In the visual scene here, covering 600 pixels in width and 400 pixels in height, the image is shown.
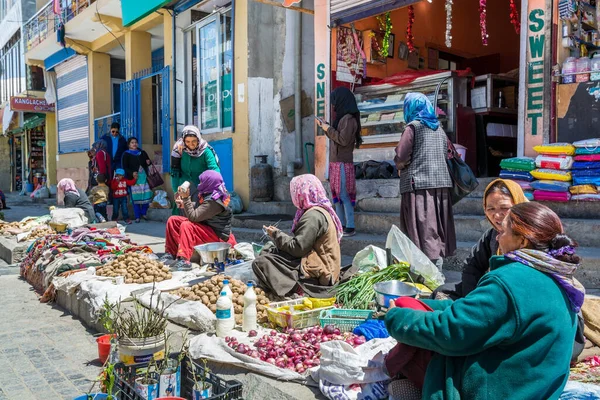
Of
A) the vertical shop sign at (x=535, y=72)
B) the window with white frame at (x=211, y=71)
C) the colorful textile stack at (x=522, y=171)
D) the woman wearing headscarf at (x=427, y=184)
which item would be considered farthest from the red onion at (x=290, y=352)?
the window with white frame at (x=211, y=71)

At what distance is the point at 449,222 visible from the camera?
484 cm

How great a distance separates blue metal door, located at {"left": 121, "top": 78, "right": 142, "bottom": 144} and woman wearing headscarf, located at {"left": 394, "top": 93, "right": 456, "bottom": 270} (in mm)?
9510

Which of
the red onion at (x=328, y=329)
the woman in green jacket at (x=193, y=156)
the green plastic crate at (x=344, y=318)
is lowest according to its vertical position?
the red onion at (x=328, y=329)

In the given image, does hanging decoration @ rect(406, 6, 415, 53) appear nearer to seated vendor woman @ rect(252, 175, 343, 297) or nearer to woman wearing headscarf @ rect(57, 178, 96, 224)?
seated vendor woman @ rect(252, 175, 343, 297)

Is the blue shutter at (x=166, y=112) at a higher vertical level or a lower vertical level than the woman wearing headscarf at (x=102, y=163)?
higher

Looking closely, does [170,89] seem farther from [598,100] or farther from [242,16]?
[598,100]

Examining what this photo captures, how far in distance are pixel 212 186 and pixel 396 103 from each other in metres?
3.70

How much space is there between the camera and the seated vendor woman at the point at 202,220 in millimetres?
5918

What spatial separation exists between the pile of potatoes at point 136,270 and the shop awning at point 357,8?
486cm

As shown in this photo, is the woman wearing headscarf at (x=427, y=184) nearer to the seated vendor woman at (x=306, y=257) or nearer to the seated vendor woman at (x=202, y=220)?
the seated vendor woman at (x=306, y=257)

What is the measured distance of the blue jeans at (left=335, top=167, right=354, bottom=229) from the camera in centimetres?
637

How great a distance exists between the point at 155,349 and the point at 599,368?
2394 mm

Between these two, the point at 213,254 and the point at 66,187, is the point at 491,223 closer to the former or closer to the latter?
the point at 213,254

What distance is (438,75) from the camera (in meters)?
7.84
